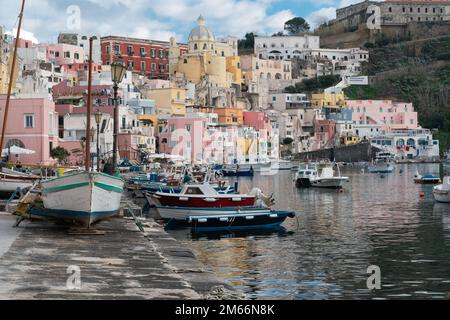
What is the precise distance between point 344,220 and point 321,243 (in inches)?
417

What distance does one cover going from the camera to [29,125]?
55.2 metres

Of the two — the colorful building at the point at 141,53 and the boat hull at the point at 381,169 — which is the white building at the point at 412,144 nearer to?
the boat hull at the point at 381,169

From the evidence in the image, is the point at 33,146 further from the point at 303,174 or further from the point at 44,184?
the point at 44,184

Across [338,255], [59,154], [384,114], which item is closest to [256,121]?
[384,114]

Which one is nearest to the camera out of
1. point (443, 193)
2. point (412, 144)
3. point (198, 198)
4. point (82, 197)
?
point (82, 197)

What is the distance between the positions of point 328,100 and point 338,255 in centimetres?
13357

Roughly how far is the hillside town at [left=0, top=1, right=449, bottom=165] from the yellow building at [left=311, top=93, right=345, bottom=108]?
20 centimetres

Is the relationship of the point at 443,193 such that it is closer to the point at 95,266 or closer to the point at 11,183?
the point at 11,183

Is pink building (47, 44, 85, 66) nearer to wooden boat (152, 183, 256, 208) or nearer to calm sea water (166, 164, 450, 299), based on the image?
calm sea water (166, 164, 450, 299)

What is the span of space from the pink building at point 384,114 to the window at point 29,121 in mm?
106960

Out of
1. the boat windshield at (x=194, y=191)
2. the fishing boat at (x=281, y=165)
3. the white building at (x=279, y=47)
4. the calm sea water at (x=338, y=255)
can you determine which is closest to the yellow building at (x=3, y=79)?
the calm sea water at (x=338, y=255)

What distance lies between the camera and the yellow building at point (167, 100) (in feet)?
363
